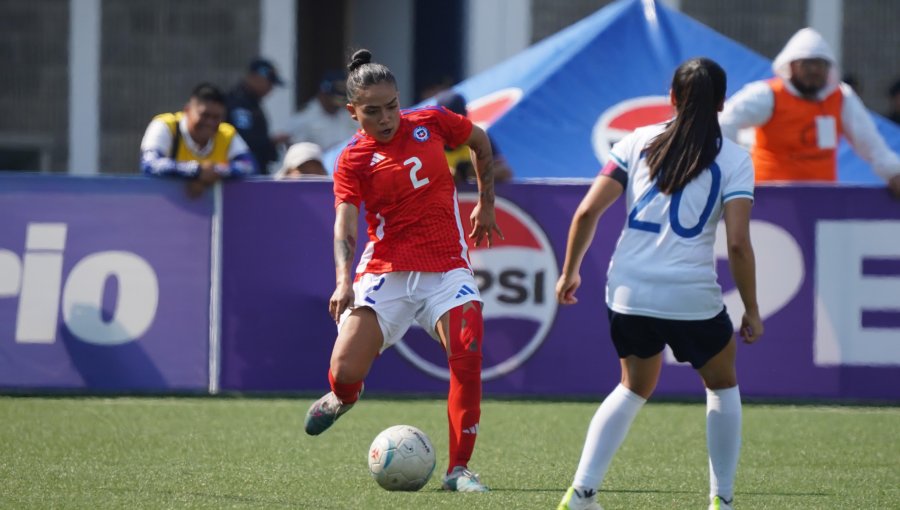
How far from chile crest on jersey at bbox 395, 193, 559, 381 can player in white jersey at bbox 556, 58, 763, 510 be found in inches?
163

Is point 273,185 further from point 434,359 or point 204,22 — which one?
point 204,22

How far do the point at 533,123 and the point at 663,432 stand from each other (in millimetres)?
3858

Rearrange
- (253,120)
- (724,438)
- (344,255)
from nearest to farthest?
1. (724,438)
2. (344,255)
3. (253,120)

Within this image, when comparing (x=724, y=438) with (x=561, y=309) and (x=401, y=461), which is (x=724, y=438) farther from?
(x=561, y=309)

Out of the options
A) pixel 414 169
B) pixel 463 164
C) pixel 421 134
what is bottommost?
pixel 463 164

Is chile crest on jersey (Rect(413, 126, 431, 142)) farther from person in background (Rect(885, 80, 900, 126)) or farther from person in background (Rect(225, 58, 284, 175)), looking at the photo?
person in background (Rect(885, 80, 900, 126))

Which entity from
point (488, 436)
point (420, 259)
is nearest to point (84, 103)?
point (488, 436)

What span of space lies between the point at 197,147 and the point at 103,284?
3.66ft

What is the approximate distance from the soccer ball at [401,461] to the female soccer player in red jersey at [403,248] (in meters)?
0.13

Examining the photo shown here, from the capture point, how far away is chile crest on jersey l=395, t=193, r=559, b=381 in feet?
33.2

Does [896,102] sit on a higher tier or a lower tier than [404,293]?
higher

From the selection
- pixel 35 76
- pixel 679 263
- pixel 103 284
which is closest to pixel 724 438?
pixel 679 263

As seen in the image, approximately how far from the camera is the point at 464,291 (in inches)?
277

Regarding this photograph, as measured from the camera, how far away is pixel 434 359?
1016 cm
